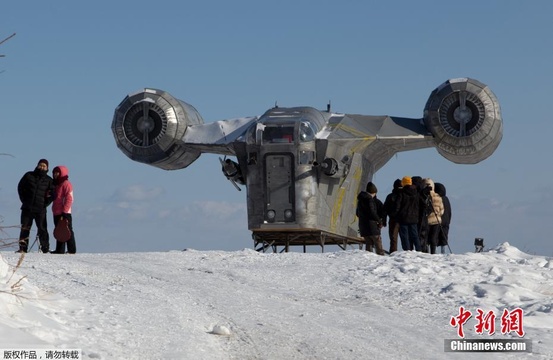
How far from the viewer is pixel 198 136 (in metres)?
30.0

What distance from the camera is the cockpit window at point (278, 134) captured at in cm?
2539

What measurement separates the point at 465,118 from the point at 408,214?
29.2 feet

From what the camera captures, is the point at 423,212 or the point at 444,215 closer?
the point at 423,212

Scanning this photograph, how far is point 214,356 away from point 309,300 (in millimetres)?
4202

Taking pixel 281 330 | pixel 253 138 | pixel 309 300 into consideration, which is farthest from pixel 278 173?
pixel 281 330

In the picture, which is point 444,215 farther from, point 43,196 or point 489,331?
point 489,331

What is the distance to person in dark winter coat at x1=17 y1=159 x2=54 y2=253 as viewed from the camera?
742 inches

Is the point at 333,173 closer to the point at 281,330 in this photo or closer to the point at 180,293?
the point at 180,293

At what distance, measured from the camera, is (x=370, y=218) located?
2052 centimetres

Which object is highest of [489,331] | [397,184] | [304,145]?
[304,145]

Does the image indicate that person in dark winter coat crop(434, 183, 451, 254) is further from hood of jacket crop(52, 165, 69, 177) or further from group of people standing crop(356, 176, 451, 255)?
hood of jacket crop(52, 165, 69, 177)

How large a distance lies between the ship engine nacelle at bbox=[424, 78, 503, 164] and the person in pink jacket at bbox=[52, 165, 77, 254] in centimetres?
1312

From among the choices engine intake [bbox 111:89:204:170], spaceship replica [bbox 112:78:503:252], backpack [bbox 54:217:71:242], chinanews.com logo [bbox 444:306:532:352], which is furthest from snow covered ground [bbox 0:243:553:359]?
engine intake [bbox 111:89:204:170]

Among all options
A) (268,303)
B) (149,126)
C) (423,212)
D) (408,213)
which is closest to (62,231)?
(408,213)
